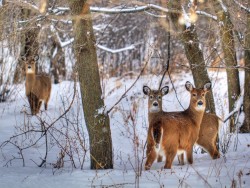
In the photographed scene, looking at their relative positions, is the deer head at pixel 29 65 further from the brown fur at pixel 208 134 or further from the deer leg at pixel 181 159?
the deer leg at pixel 181 159

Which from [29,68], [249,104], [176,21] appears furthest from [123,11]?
[29,68]

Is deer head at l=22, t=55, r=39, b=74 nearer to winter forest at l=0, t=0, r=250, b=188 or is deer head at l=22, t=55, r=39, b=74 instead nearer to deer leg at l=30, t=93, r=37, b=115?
deer leg at l=30, t=93, r=37, b=115

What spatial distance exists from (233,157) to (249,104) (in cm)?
226

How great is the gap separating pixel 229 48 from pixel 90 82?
136 inches

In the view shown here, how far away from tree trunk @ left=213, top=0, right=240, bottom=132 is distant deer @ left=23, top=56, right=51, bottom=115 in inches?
191

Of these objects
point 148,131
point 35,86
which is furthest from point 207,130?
point 35,86

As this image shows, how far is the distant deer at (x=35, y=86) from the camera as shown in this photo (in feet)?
41.5

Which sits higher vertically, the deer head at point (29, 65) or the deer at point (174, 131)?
the deer head at point (29, 65)

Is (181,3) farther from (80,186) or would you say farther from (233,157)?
(80,186)

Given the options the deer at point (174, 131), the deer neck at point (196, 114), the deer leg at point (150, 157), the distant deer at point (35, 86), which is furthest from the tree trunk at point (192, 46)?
the distant deer at point (35, 86)

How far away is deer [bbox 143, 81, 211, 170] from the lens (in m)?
6.59

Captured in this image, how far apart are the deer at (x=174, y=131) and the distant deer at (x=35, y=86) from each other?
543 cm

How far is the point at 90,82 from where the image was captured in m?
6.45

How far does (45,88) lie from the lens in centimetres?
1330
